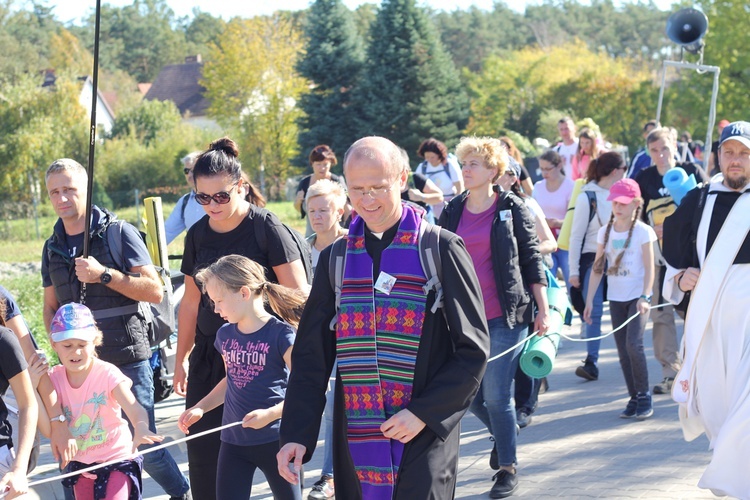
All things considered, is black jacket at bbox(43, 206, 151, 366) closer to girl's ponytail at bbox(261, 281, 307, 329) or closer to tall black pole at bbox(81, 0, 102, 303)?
tall black pole at bbox(81, 0, 102, 303)

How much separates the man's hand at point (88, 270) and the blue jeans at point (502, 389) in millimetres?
2333

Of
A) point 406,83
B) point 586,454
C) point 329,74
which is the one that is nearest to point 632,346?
point 586,454

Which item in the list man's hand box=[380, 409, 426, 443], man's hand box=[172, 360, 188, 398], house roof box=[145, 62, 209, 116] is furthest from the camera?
house roof box=[145, 62, 209, 116]

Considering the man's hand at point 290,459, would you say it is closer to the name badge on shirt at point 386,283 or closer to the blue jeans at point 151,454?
the name badge on shirt at point 386,283

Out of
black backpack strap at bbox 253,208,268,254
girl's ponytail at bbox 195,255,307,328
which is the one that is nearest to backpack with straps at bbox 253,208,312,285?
black backpack strap at bbox 253,208,268,254

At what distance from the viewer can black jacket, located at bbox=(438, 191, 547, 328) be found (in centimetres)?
601

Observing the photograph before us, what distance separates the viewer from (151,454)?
224 inches

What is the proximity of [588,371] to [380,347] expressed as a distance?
Result: 6.21 metres

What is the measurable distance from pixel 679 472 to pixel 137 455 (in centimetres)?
350

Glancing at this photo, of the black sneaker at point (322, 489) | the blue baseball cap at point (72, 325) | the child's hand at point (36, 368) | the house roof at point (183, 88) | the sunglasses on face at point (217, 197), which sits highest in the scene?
the house roof at point (183, 88)

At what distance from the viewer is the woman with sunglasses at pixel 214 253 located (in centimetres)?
498

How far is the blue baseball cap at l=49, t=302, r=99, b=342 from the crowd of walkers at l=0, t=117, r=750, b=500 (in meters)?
0.01

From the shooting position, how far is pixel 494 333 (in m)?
6.14

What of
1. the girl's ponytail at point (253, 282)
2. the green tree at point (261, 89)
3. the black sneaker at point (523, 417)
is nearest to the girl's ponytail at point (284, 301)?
the girl's ponytail at point (253, 282)
